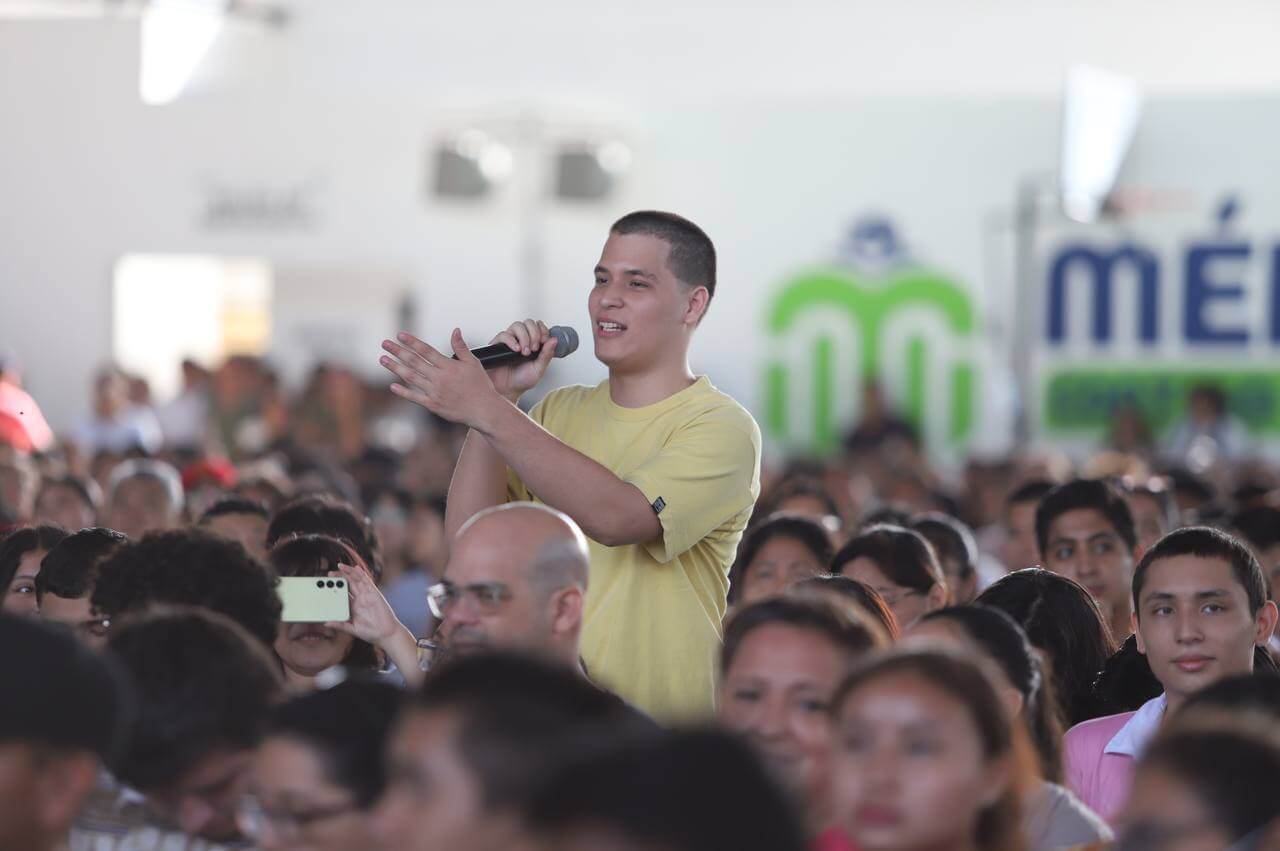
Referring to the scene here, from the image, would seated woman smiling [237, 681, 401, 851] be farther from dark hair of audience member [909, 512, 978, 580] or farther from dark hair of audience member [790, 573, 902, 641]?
dark hair of audience member [909, 512, 978, 580]

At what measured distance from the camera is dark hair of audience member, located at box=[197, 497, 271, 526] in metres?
5.44

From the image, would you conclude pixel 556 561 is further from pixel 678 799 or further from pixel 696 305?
pixel 678 799

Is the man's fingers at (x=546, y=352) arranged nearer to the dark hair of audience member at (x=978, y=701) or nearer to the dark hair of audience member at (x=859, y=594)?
the dark hair of audience member at (x=859, y=594)

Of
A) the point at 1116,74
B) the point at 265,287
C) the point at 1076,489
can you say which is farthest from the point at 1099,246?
the point at 1076,489

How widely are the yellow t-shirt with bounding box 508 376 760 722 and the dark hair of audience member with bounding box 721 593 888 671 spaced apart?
0.55 meters

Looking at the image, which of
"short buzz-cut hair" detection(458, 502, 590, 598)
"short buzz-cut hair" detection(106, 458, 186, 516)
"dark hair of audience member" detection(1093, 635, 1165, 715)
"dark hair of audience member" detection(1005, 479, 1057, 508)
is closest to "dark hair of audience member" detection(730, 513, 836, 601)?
"dark hair of audience member" detection(1093, 635, 1165, 715)

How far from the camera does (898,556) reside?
15.7 ft

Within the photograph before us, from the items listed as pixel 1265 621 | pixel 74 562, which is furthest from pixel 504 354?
pixel 1265 621

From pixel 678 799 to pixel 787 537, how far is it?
3.29 meters

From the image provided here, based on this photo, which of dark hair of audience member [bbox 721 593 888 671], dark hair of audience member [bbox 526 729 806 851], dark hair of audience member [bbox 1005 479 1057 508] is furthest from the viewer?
dark hair of audience member [bbox 1005 479 1057 508]

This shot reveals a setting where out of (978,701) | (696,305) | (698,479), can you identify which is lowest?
(978,701)

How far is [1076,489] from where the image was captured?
5.61 m

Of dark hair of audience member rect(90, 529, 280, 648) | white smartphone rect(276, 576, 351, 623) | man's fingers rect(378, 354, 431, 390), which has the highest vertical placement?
man's fingers rect(378, 354, 431, 390)

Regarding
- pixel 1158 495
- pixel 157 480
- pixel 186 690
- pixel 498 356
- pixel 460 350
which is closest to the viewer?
pixel 186 690
